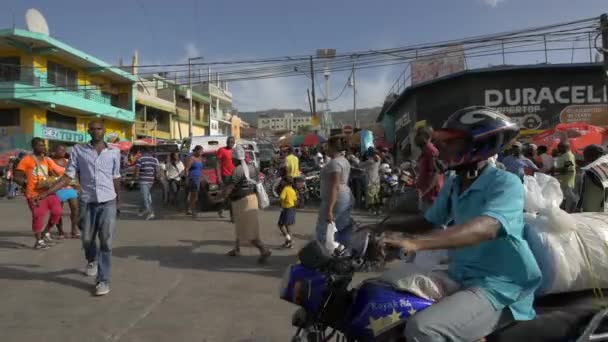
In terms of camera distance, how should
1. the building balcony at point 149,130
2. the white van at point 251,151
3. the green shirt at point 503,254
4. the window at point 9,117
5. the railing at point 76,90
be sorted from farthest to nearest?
the building balcony at point 149,130
the window at point 9,117
the railing at point 76,90
the white van at point 251,151
the green shirt at point 503,254

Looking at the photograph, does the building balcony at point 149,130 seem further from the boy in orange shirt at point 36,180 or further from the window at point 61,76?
the boy in orange shirt at point 36,180

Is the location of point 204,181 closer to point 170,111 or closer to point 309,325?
point 309,325

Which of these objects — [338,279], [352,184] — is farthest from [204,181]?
[338,279]

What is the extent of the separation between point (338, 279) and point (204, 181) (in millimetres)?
11069

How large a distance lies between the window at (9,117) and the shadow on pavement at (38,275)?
26.9 metres

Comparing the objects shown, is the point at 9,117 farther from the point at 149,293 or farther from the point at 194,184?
the point at 149,293

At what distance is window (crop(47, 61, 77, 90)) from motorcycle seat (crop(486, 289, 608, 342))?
33.1 m

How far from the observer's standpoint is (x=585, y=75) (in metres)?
20.1

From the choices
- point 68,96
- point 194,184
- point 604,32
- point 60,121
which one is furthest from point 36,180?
point 60,121

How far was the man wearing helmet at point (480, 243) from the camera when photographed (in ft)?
6.88

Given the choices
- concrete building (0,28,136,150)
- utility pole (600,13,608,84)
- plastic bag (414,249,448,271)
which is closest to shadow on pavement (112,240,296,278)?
plastic bag (414,249,448,271)

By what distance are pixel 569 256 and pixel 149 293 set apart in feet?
14.9

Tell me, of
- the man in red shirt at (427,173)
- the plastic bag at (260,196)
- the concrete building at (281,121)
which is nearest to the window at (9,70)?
the plastic bag at (260,196)

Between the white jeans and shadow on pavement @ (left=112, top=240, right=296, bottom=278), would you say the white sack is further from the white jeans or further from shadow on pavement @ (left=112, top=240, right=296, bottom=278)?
shadow on pavement @ (left=112, top=240, right=296, bottom=278)
